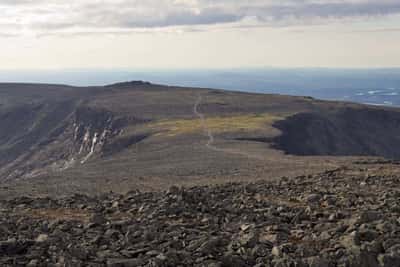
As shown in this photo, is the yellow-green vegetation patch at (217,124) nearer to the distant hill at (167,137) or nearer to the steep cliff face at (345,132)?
the distant hill at (167,137)

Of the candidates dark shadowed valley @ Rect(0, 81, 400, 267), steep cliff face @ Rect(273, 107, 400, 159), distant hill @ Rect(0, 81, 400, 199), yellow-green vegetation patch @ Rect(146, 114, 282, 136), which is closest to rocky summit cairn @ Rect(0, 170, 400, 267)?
dark shadowed valley @ Rect(0, 81, 400, 267)

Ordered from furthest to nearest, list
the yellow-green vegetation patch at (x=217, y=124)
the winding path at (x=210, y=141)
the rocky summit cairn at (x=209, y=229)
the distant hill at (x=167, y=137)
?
the yellow-green vegetation patch at (x=217, y=124) < the winding path at (x=210, y=141) < the distant hill at (x=167, y=137) < the rocky summit cairn at (x=209, y=229)

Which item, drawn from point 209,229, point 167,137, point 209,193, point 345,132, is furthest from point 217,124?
point 209,229

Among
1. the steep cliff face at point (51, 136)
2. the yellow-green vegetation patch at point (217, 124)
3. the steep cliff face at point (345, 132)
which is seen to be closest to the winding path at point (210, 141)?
the yellow-green vegetation patch at point (217, 124)

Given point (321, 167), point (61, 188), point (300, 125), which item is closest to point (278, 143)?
point (300, 125)

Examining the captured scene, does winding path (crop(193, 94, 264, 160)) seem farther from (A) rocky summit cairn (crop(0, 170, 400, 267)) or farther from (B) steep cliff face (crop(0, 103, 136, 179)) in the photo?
(A) rocky summit cairn (crop(0, 170, 400, 267))

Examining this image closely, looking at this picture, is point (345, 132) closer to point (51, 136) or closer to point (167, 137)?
point (167, 137)

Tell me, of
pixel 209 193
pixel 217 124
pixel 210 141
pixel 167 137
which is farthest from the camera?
pixel 217 124
